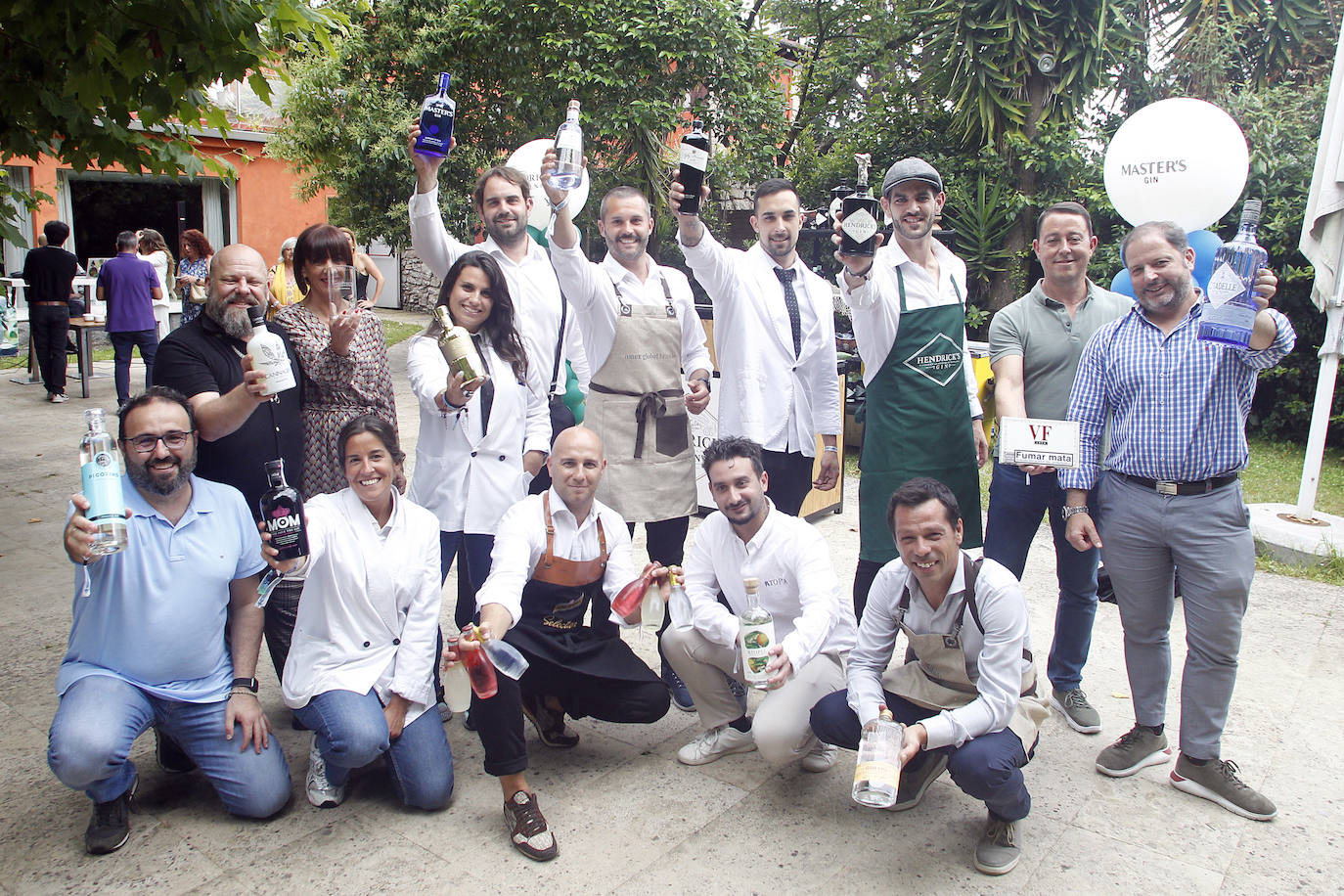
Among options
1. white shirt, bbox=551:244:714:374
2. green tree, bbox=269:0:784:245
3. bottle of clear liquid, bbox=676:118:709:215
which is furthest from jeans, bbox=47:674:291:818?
green tree, bbox=269:0:784:245

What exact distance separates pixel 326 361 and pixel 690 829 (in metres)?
2.05

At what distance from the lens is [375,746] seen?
297cm

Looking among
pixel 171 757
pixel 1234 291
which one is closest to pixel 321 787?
pixel 171 757

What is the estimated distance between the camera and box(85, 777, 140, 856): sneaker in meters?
2.78

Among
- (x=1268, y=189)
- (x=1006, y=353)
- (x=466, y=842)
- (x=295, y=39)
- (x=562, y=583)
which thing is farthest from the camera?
(x=1268, y=189)

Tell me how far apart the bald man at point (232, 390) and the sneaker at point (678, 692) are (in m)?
1.45

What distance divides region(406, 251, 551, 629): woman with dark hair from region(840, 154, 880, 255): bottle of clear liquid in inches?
49.5

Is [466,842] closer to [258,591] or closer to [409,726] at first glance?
[409,726]

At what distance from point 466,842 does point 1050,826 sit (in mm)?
1806

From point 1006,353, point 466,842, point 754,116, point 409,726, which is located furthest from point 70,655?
point 754,116

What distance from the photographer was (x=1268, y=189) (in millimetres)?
9125

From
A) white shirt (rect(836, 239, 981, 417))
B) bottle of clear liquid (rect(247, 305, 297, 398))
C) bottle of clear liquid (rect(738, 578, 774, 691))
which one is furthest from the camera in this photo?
white shirt (rect(836, 239, 981, 417))

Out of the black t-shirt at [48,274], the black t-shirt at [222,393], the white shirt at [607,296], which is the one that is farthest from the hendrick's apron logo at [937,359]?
the black t-shirt at [48,274]

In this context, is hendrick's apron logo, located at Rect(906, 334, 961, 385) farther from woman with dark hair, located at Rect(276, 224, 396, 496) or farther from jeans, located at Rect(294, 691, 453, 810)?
jeans, located at Rect(294, 691, 453, 810)
